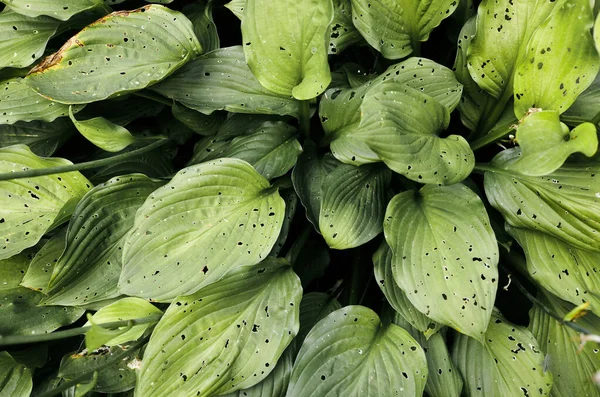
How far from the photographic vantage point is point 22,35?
1354 millimetres

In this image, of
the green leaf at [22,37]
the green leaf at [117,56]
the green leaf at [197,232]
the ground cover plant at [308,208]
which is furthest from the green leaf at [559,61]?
the green leaf at [22,37]

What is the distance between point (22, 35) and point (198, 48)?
1.62 feet

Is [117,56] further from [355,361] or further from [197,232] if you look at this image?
[355,361]

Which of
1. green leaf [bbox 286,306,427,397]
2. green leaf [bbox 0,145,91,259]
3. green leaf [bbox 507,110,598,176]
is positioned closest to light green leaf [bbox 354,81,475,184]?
green leaf [bbox 507,110,598,176]

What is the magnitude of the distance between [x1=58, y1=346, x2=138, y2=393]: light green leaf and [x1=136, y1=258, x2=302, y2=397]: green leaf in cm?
18

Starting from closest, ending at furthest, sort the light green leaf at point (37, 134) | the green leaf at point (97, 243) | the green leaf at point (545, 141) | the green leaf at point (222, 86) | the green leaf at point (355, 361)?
the green leaf at point (545, 141)
the green leaf at point (355, 361)
the green leaf at point (97, 243)
the green leaf at point (222, 86)
the light green leaf at point (37, 134)

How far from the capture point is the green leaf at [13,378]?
3.85 feet

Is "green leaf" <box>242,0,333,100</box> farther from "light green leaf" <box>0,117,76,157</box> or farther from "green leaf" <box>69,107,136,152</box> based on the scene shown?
"light green leaf" <box>0,117,76,157</box>

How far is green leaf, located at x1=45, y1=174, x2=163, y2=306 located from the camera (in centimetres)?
115

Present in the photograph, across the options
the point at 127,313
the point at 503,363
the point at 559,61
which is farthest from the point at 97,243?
the point at 559,61

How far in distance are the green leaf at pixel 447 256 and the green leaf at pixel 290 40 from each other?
1.06 ft

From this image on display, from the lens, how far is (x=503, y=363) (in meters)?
1.13

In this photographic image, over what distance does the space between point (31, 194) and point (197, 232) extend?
48cm

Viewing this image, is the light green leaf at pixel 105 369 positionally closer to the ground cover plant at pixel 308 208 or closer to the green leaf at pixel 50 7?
the ground cover plant at pixel 308 208
